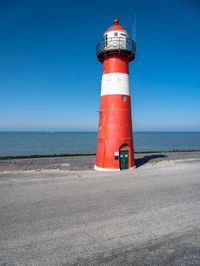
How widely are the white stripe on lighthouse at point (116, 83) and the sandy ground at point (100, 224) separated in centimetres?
740

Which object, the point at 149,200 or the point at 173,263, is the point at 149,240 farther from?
the point at 149,200

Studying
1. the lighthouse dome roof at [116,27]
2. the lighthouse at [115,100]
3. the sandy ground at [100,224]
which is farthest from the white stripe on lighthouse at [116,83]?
the sandy ground at [100,224]

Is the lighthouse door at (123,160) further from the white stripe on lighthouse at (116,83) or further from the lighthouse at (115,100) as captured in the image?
the white stripe on lighthouse at (116,83)

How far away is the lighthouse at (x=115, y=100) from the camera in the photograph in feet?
48.3

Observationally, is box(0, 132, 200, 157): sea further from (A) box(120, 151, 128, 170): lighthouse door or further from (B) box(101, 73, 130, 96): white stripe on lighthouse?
(B) box(101, 73, 130, 96): white stripe on lighthouse

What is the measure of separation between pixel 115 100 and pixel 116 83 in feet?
4.14

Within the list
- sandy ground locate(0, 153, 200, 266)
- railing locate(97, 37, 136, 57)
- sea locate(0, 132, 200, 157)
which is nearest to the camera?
sandy ground locate(0, 153, 200, 266)

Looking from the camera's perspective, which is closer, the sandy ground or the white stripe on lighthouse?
the sandy ground

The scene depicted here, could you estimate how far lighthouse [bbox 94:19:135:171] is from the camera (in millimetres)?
14734

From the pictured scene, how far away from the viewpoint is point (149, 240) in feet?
17.3

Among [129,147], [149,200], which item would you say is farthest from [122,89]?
[149,200]

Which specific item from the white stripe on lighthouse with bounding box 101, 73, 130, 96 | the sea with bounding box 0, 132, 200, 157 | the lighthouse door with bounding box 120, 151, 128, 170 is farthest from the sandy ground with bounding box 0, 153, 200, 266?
the sea with bounding box 0, 132, 200, 157

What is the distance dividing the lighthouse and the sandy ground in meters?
4.77

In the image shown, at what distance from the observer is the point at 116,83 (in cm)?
1485
